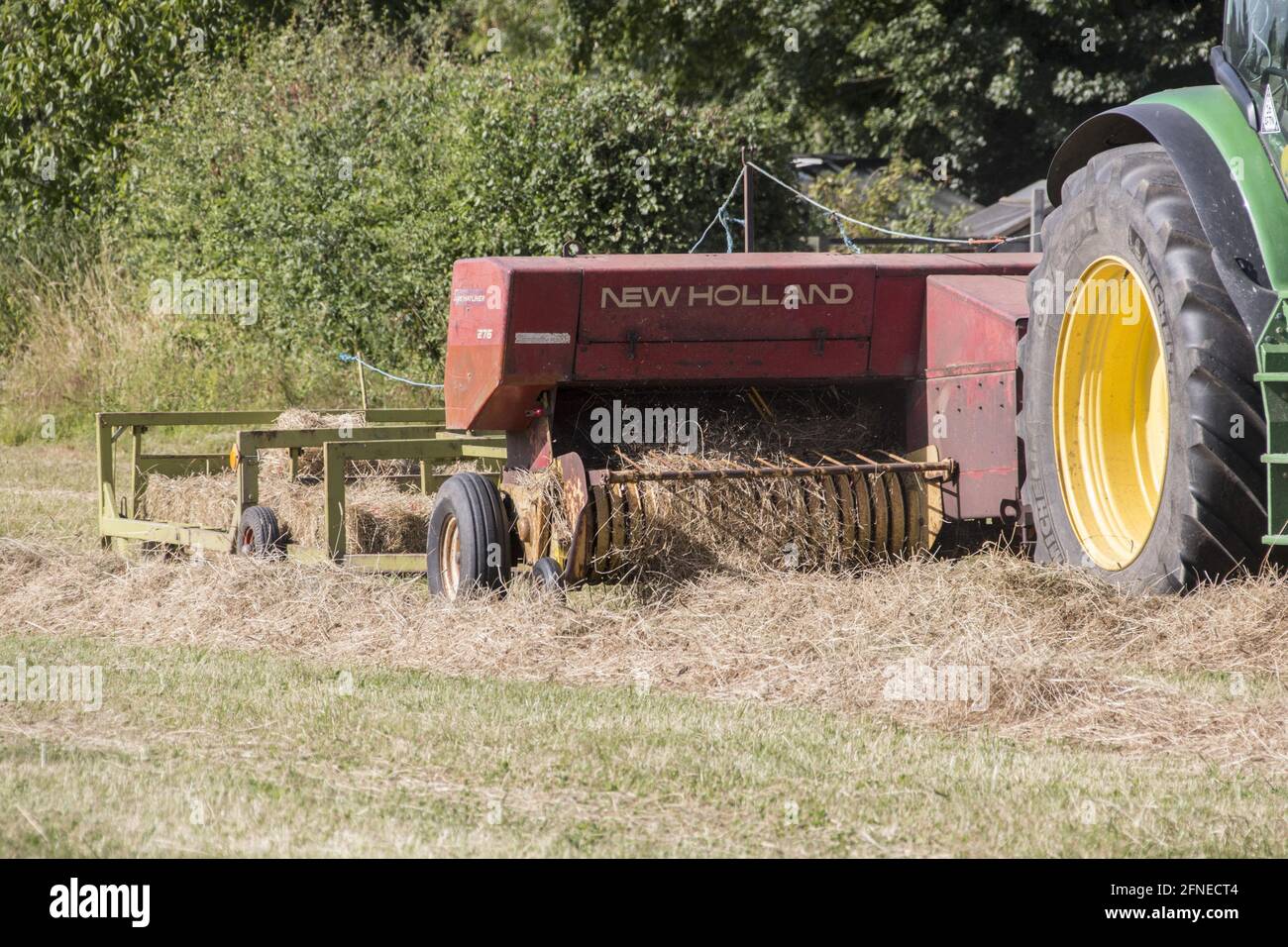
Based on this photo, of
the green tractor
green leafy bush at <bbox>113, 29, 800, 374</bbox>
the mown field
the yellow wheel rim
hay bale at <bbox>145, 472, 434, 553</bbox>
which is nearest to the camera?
the mown field

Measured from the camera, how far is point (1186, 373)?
5.26 metres

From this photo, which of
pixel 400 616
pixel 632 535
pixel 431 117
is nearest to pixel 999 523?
pixel 632 535

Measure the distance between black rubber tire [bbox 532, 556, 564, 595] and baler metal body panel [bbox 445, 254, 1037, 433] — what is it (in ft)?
2.86

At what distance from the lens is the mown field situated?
152 inches

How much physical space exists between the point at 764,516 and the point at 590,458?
0.91 metres

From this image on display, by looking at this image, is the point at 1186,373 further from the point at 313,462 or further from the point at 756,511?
the point at 313,462

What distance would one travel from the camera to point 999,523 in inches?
289

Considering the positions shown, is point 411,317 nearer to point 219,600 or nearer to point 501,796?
point 219,600

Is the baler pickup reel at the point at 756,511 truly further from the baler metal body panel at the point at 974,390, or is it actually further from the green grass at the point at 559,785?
the green grass at the point at 559,785

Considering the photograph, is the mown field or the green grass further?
the mown field

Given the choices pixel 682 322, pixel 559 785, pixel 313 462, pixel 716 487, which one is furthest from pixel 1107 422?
pixel 313 462

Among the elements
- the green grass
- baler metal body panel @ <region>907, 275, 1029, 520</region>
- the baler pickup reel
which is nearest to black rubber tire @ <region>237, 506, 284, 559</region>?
the baler pickup reel

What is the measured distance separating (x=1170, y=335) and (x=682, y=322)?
8.27 feet
